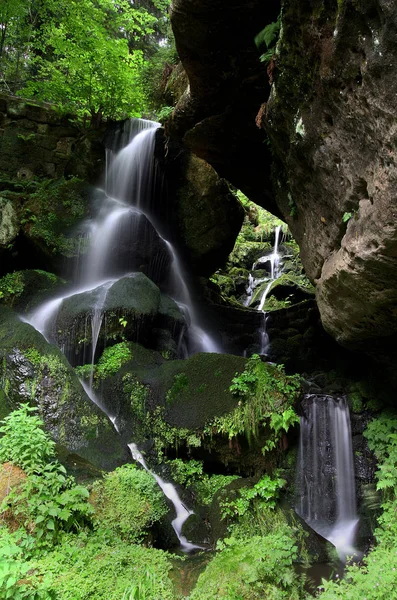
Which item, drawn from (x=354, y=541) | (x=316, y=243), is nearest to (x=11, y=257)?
(x=316, y=243)

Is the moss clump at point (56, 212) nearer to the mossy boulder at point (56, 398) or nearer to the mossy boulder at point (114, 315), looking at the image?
the mossy boulder at point (114, 315)

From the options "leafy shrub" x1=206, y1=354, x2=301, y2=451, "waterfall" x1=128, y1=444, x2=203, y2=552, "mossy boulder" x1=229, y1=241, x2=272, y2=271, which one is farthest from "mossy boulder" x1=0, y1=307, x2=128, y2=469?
"mossy boulder" x1=229, y1=241, x2=272, y2=271

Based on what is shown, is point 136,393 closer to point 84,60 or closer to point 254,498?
point 254,498

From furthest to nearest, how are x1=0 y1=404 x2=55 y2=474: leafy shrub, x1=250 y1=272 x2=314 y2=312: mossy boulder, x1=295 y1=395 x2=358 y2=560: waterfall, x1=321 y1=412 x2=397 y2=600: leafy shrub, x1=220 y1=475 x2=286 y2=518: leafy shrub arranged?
x1=250 y1=272 x2=314 y2=312: mossy boulder → x1=295 y1=395 x2=358 y2=560: waterfall → x1=220 y1=475 x2=286 y2=518: leafy shrub → x1=0 y1=404 x2=55 y2=474: leafy shrub → x1=321 y1=412 x2=397 y2=600: leafy shrub

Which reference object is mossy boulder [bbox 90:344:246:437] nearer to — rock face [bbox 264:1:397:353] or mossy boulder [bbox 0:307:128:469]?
mossy boulder [bbox 0:307:128:469]

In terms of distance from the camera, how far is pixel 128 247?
1184cm

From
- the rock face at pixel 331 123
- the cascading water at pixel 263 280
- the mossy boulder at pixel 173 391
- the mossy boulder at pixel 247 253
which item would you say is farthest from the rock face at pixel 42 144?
the mossy boulder at pixel 247 253

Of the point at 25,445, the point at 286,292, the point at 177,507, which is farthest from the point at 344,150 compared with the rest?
the point at 286,292

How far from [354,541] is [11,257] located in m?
10.4

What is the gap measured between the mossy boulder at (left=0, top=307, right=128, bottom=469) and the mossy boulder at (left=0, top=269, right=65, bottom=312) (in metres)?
2.41

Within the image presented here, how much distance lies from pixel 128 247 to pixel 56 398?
5.86 meters

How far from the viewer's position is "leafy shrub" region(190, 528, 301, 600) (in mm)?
3688

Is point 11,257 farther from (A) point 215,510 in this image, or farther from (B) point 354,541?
(B) point 354,541

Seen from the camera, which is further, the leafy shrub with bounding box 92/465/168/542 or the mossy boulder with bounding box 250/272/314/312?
the mossy boulder with bounding box 250/272/314/312
